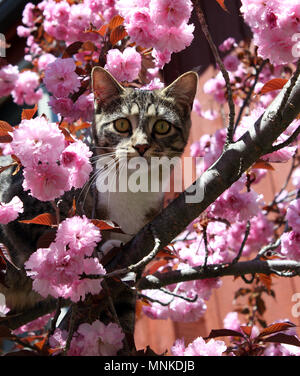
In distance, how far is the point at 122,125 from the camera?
1376 mm

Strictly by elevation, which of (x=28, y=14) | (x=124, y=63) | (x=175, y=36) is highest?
(x=28, y=14)

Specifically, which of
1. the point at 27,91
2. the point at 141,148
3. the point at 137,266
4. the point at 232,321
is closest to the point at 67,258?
the point at 137,266

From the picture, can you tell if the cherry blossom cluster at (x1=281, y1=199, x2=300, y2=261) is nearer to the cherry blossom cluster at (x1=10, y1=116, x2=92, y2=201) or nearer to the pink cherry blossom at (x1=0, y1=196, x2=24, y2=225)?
the cherry blossom cluster at (x1=10, y1=116, x2=92, y2=201)

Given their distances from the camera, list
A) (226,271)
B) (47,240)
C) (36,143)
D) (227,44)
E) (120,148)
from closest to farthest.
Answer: (36,143) → (47,240) → (226,271) → (120,148) → (227,44)

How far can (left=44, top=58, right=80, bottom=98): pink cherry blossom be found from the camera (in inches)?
46.0

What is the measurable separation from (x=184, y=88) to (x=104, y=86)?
278 millimetres

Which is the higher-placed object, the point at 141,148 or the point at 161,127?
the point at 161,127

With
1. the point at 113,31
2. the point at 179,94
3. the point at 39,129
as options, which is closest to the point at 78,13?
the point at 113,31

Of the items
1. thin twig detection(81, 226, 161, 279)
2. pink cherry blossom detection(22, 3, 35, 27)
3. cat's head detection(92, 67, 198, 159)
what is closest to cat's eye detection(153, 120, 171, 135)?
cat's head detection(92, 67, 198, 159)

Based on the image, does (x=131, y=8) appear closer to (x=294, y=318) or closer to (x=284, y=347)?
(x=284, y=347)

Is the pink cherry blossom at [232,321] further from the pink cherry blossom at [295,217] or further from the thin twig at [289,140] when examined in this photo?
the thin twig at [289,140]

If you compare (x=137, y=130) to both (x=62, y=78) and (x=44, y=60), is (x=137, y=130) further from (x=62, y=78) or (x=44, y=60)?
(x=44, y=60)

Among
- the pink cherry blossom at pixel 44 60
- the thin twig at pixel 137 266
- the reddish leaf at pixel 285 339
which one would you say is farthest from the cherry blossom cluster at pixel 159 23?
the pink cherry blossom at pixel 44 60

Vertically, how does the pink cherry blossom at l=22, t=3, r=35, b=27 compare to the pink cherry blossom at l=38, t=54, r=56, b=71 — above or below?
above
